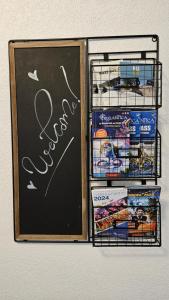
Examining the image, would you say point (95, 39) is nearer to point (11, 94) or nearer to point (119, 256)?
point (11, 94)

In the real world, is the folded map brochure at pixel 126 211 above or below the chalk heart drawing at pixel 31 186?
below

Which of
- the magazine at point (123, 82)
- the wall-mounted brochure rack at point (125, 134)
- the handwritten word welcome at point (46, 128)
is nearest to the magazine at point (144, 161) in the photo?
the wall-mounted brochure rack at point (125, 134)

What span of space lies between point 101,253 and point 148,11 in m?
1.10

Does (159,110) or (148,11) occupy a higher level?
(148,11)

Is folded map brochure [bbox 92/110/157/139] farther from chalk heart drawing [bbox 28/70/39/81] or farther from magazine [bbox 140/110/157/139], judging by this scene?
chalk heart drawing [bbox 28/70/39/81]

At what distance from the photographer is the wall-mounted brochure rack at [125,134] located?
1.24 m

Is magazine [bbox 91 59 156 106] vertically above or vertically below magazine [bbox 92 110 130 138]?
above

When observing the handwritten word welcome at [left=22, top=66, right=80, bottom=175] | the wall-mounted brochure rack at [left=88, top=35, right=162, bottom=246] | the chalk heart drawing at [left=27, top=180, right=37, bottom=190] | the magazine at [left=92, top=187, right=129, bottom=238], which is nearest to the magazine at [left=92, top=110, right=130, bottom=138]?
the wall-mounted brochure rack at [left=88, top=35, right=162, bottom=246]

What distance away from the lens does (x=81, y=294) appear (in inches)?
54.2

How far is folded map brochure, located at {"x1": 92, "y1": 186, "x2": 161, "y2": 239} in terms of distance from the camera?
1.26 m

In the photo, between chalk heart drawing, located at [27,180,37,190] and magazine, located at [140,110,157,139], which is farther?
chalk heart drawing, located at [27,180,37,190]

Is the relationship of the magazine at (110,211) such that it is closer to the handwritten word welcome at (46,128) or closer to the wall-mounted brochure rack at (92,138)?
the wall-mounted brochure rack at (92,138)

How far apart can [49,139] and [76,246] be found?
1.69 ft

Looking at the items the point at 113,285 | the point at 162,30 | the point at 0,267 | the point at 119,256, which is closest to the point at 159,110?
the point at 162,30
